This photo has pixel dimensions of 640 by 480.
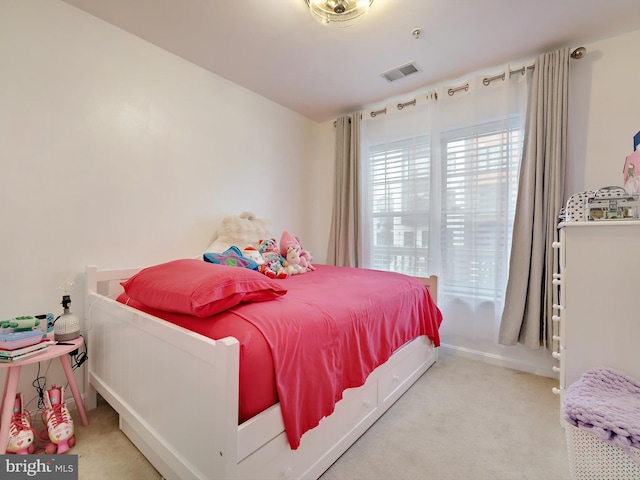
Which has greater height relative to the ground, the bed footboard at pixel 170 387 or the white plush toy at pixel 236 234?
the white plush toy at pixel 236 234

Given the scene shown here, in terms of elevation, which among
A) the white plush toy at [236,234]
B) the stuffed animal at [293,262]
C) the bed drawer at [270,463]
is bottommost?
the bed drawer at [270,463]

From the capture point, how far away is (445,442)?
151cm

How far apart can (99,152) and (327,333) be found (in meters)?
1.83

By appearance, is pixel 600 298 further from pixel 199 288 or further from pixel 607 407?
pixel 199 288

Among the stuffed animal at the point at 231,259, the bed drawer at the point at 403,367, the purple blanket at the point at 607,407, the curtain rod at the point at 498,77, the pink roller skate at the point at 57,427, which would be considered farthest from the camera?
the curtain rod at the point at 498,77

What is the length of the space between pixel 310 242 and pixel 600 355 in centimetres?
273

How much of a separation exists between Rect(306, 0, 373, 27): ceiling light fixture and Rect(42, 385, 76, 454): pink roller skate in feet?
8.35

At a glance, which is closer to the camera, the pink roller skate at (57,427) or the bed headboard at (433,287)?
the pink roller skate at (57,427)

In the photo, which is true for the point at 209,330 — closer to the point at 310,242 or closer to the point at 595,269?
the point at 595,269

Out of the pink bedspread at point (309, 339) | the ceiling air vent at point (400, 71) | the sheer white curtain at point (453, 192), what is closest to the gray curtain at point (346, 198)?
the sheer white curtain at point (453, 192)

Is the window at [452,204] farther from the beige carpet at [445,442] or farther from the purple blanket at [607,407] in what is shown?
the purple blanket at [607,407]

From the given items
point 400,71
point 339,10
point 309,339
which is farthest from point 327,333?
point 400,71

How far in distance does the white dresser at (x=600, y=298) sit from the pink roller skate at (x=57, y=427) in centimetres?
234

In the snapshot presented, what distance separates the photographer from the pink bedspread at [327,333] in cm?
105
